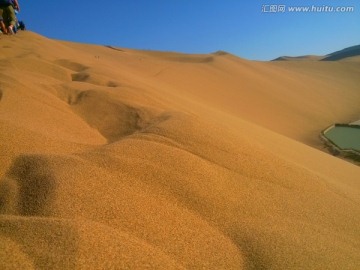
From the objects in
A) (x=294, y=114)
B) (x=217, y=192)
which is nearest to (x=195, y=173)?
(x=217, y=192)

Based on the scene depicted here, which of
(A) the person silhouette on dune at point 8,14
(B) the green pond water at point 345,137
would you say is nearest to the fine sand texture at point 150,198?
(A) the person silhouette on dune at point 8,14

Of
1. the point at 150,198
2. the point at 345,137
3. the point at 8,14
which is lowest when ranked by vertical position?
the point at 345,137

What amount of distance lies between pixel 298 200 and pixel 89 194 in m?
1.13

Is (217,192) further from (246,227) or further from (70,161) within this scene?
(70,161)

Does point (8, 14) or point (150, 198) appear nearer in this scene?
point (150, 198)

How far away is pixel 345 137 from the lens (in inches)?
320

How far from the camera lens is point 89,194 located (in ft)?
4.57

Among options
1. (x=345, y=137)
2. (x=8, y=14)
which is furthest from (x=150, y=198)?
(x=345, y=137)

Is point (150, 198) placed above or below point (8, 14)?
below

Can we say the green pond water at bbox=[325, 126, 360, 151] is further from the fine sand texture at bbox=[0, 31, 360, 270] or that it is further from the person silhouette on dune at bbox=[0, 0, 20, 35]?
the person silhouette on dune at bbox=[0, 0, 20, 35]

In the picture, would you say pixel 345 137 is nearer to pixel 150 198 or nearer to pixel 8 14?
pixel 150 198

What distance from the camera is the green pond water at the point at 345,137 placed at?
23.1 ft

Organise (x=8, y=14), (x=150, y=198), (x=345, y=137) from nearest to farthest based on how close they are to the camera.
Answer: (x=150, y=198), (x=8, y=14), (x=345, y=137)

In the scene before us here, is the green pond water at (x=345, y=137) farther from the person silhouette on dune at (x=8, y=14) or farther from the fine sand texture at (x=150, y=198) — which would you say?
the person silhouette on dune at (x=8, y=14)
